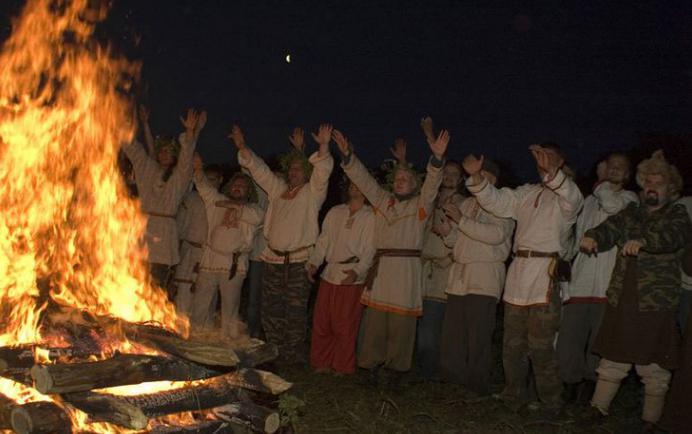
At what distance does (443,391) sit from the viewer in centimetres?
764

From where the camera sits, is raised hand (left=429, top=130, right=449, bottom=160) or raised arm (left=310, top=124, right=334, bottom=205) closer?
raised hand (left=429, top=130, right=449, bottom=160)

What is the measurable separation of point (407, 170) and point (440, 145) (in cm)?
82

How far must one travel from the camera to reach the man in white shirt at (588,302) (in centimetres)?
748

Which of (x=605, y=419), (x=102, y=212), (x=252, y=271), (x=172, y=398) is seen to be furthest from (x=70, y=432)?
(x=252, y=271)

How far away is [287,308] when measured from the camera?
8.64 metres

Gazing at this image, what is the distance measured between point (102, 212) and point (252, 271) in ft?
11.9

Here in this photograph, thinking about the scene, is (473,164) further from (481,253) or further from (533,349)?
(533,349)

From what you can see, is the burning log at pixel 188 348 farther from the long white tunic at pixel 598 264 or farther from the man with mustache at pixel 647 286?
the long white tunic at pixel 598 264

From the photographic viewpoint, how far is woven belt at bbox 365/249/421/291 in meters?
8.20

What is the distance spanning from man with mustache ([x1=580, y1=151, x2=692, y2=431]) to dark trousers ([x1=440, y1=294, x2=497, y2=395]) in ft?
4.52

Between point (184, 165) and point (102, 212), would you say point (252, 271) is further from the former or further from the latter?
point (102, 212)

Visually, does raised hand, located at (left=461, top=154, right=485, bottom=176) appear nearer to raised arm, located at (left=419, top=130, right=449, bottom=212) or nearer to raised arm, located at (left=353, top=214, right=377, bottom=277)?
raised arm, located at (left=419, top=130, right=449, bottom=212)

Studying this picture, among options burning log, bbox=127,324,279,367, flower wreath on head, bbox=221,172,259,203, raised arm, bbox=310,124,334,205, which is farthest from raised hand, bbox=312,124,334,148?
burning log, bbox=127,324,279,367

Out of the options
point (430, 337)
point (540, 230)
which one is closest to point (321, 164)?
point (430, 337)
